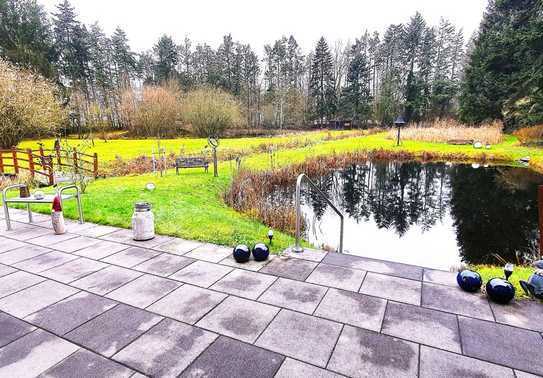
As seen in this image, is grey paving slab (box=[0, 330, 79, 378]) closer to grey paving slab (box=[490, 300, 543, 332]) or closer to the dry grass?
grey paving slab (box=[490, 300, 543, 332])

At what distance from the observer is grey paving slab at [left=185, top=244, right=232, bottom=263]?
3776mm

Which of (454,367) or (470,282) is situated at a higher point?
(470,282)

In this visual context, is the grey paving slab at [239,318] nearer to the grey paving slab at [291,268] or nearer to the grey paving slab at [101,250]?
the grey paving slab at [291,268]

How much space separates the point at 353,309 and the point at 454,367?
83 centimetres

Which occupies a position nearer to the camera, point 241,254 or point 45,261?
point 241,254

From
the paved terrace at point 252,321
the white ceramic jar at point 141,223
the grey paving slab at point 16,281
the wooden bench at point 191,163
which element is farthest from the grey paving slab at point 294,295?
the wooden bench at point 191,163

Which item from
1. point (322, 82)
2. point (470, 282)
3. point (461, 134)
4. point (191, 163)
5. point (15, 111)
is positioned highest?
point (322, 82)

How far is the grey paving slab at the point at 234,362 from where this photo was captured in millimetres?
1931

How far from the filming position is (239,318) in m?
2.52

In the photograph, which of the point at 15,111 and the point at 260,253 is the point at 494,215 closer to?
the point at 260,253

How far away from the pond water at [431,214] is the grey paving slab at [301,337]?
145 inches

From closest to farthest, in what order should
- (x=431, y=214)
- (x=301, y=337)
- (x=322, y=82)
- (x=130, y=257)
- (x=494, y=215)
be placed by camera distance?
(x=301, y=337) < (x=130, y=257) < (x=494, y=215) < (x=431, y=214) < (x=322, y=82)

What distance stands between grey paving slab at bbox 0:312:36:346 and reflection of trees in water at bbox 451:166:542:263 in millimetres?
6335

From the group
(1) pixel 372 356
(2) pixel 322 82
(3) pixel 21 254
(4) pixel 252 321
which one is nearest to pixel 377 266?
(1) pixel 372 356
